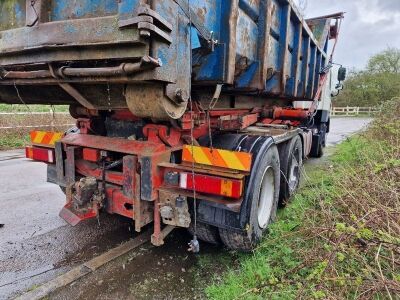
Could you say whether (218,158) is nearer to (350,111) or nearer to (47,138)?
(47,138)

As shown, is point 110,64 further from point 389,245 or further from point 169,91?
point 389,245

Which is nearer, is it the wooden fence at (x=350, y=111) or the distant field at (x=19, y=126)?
the distant field at (x=19, y=126)

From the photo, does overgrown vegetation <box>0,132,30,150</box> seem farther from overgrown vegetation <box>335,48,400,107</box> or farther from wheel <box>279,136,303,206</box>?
overgrown vegetation <box>335,48,400,107</box>

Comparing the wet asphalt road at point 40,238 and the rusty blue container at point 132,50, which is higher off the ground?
the rusty blue container at point 132,50

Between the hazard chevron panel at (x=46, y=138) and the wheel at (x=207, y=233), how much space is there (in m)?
1.74

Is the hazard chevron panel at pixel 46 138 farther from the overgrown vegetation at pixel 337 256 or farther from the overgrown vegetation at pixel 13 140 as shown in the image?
→ the overgrown vegetation at pixel 13 140

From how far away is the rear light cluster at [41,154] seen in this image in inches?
134

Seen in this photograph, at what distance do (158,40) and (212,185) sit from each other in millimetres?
1135

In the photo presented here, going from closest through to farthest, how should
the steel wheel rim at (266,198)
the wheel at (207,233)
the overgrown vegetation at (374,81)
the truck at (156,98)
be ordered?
the truck at (156,98), the wheel at (207,233), the steel wheel rim at (266,198), the overgrown vegetation at (374,81)

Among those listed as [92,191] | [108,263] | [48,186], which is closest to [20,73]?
[92,191]

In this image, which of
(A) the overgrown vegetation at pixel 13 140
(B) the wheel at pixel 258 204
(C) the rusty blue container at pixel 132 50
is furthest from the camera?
(A) the overgrown vegetation at pixel 13 140

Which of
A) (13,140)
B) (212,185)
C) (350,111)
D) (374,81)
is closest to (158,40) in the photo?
(212,185)

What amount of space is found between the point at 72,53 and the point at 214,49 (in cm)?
109

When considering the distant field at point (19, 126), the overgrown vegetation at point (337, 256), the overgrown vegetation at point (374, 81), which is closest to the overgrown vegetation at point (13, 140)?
the distant field at point (19, 126)
